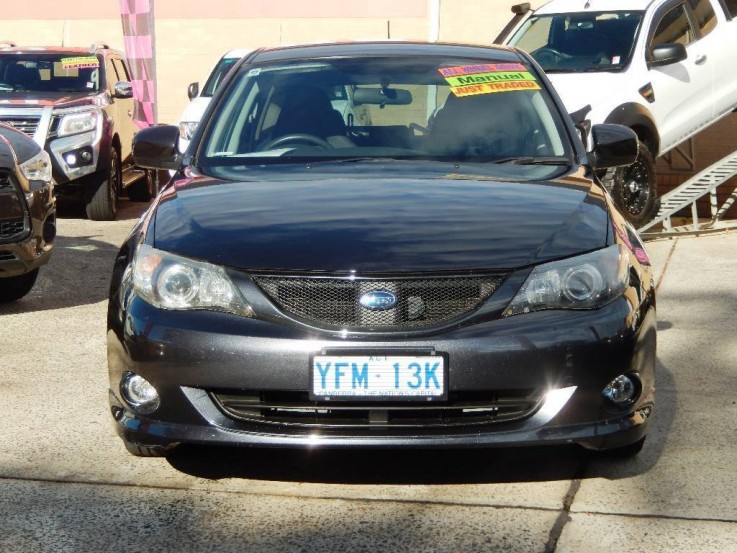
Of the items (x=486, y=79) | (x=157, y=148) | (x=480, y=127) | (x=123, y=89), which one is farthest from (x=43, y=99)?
(x=480, y=127)

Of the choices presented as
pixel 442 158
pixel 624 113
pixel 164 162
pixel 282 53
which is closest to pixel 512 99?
pixel 442 158

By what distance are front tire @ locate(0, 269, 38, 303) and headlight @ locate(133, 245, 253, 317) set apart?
13.5 ft

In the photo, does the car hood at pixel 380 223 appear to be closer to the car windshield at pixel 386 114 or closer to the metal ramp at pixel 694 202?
the car windshield at pixel 386 114

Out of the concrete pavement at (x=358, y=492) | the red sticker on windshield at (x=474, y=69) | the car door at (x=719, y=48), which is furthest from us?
the car door at (x=719, y=48)

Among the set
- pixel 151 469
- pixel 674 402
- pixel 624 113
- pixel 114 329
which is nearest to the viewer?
pixel 114 329

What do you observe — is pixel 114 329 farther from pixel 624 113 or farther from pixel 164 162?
pixel 624 113

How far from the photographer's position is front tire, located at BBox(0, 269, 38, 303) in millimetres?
8336

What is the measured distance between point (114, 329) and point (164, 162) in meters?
1.51

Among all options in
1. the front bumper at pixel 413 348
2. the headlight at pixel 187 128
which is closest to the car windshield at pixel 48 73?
the headlight at pixel 187 128

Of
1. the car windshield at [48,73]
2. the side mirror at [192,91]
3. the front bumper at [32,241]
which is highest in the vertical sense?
the front bumper at [32,241]

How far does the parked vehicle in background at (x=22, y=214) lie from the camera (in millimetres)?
7758

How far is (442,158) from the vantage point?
17.7 feet

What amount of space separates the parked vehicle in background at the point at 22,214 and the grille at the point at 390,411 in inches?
151

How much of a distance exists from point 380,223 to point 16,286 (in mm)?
4463
